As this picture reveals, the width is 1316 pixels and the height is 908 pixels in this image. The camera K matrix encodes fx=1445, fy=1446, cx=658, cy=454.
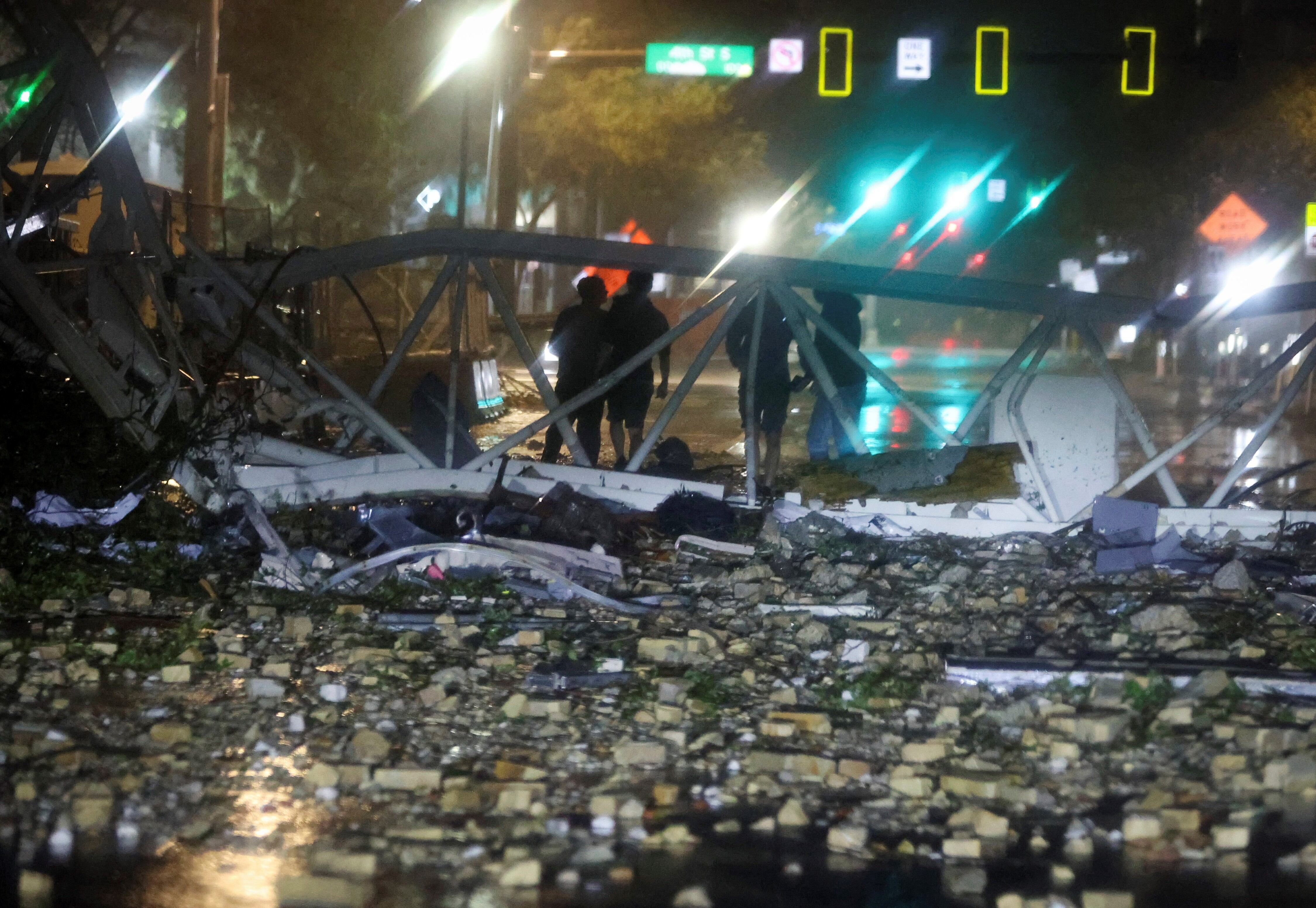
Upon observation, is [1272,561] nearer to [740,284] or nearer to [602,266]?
[740,284]

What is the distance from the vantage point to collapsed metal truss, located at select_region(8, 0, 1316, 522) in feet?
27.2

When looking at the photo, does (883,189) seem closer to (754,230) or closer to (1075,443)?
(754,230)

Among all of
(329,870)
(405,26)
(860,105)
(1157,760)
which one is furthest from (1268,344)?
(860,105)

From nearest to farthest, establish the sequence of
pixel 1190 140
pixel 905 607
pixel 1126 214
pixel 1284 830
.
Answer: pixel 1284 830, pixel 905 607, pixel 1190 140, pixel 1126 214

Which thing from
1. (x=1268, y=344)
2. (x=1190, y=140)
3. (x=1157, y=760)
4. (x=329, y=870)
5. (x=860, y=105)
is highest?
(x=860, y=105)

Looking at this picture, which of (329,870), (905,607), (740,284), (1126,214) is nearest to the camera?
(329,870)

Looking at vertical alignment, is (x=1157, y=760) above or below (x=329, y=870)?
above

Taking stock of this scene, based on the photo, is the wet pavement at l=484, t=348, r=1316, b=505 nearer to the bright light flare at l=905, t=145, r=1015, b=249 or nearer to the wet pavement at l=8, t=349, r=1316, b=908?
the wet pavement at l=8, t=349, r=1316, b=908

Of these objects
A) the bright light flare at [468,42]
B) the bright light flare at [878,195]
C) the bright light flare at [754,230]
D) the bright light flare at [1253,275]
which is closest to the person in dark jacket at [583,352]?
the bright light flare at [468,42]

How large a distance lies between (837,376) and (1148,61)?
40.8 feet

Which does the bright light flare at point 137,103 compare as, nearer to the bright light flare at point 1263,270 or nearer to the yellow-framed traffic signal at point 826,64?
the yellow-framed traffic signal at point 826,64

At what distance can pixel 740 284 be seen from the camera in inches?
363

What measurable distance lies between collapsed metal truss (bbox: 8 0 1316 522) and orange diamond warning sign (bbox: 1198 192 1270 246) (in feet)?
59.6

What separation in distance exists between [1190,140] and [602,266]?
2613cm
